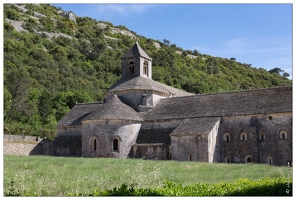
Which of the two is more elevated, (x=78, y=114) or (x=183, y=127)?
(x=78, y=114)

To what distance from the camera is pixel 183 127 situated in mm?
36969

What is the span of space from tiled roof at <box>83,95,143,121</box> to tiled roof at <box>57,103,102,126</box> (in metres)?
5.31

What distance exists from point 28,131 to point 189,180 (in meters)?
43.3

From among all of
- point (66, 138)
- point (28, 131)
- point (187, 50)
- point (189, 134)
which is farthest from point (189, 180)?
point (187, 50)

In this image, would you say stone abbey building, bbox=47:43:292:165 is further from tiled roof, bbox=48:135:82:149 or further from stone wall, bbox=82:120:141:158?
tiled roof, bbox=48:135:82:149

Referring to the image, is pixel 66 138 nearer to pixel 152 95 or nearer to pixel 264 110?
pixel 152 95

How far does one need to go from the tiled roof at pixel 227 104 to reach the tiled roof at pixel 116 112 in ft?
5.19

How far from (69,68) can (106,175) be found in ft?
244

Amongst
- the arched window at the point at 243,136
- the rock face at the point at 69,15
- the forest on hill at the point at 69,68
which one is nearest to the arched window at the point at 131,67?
the arched window at the point at 243,136

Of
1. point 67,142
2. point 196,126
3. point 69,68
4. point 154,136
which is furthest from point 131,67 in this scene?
point 69,68

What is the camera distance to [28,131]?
60000mm

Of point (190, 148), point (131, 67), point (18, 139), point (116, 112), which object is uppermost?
point (131, 67)

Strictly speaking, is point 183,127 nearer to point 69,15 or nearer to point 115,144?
point 115,144

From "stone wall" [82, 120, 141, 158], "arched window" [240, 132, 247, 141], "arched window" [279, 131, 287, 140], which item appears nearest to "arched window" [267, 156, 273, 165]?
"arched window" [279, 131, 287, 140]
